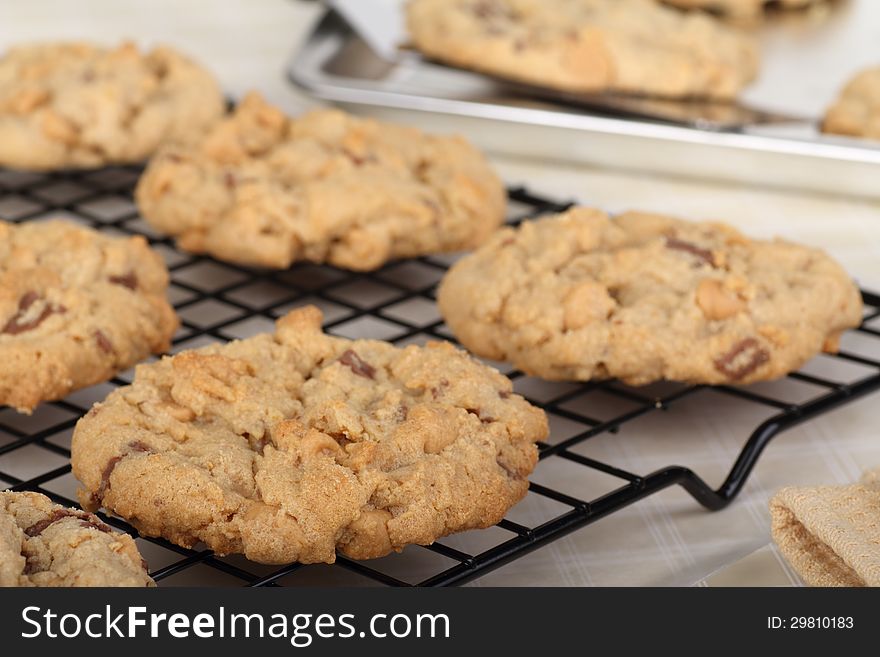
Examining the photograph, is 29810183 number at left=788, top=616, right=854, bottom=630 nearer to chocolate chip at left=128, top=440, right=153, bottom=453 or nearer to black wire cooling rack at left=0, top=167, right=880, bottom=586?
black wire cooling rack at left=0, top=167, right=880, bottom=586

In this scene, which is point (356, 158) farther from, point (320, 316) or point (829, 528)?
point (829, 528)

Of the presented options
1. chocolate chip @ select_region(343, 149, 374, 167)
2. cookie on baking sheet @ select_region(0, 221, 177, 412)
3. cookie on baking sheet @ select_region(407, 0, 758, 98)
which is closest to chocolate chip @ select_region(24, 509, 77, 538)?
cookie on baking sheet @ select_region(0, 221, 177, 412)

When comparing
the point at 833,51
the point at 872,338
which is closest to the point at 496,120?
the point at 872,338

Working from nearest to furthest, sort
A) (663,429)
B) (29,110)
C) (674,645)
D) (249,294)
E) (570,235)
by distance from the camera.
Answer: (674,645)
(663,429)
(570,235)
(249,294)
(29,110)

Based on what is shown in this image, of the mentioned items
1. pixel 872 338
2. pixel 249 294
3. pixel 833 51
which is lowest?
pixel 249 294

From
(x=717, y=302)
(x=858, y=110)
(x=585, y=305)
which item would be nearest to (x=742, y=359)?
(x=717, y=302)

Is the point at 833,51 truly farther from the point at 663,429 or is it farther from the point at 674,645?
the point at 674,645

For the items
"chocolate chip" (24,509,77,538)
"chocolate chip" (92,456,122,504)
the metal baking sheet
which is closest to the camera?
"chocolate chip" (24,509,77,538)
